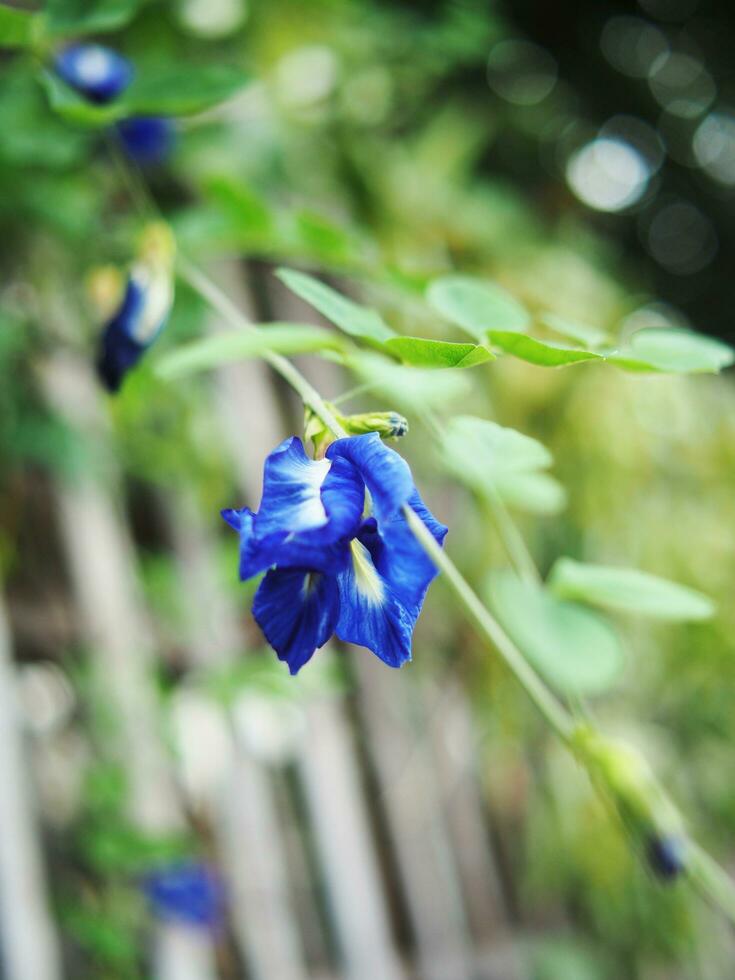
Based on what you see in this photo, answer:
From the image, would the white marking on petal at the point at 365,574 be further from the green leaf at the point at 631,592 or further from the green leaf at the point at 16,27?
the green leaf at the point at 16,27

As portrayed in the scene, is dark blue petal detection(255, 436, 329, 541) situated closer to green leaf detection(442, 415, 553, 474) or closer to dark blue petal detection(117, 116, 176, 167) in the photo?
green leaf detection(442, 415, 553, 474)

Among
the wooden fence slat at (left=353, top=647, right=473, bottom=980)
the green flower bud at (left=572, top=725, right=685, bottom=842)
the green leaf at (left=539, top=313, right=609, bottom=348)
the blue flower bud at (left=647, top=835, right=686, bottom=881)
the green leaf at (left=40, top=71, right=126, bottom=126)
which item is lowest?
the wooden fence slat at (left=353, top=647, right=473, bottom=980)


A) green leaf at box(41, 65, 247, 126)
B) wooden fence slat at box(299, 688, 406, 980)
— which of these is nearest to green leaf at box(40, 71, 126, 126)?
green leaf at box(41, 65, 247, 126)

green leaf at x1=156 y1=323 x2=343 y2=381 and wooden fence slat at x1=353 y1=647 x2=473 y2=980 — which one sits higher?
→ green leaf at x1=156 y1=323 x2=343 y2=381

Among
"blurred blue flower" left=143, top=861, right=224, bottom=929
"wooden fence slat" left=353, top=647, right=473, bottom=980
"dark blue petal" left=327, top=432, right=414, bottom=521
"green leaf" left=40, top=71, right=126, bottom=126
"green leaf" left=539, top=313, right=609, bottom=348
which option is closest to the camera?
"dark blue petal" left=327, top=432, right=414, bottom=521

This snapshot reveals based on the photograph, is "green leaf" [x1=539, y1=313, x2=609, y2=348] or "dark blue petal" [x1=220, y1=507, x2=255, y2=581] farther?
"green leaf" [x1=539, y1=313, x2=609, y2=348]

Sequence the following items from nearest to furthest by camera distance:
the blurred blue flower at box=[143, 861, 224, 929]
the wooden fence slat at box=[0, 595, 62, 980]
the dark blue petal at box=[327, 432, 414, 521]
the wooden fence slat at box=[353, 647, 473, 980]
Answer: the dark blue petal at box=[327, 432, 414, 521] → the wooden fence slat at box=[0, 595, 62, 980] → the blurred blue flower at box=[143, 861, 224, 929] → the wooden fence slat at box=[353, 647, 473, 980]
